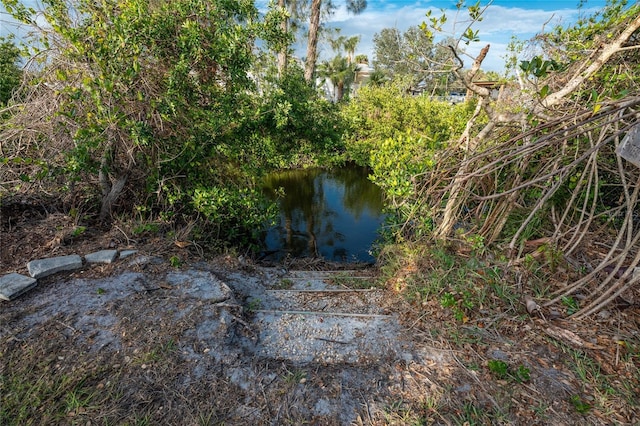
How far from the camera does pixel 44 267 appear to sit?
10.2ft

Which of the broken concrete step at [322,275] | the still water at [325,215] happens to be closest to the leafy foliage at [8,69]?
the still water at [325,215]

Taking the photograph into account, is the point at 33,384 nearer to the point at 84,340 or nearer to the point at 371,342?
the point at 84,340

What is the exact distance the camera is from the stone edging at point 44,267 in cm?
278

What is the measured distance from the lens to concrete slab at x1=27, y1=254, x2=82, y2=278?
10.0ft

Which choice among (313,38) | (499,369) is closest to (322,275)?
(499,369)

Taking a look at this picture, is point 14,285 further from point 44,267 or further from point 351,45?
point 351,45

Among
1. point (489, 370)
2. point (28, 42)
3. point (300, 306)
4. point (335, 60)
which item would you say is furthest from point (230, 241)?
point (335, 60)

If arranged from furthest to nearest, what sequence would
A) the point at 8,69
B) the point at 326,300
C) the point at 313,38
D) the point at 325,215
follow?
1. the point at 313,38
2. the point at 325,215
3. the point at 8,69
4. the point at 326,300

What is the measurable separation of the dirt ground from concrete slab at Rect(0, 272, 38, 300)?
0.08 meters

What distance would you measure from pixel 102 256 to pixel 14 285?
768 mm

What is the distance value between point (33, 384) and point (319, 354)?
203 cm

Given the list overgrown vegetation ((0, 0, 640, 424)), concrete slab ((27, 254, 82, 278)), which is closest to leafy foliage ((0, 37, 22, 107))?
overgrown vegetation ((0, 0, 640, 424))

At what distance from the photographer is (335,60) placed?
24.2 metres

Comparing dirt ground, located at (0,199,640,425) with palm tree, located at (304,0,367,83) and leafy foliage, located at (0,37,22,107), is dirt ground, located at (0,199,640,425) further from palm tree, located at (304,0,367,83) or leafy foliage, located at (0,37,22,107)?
palm tree, located at (304,0,367,83)
